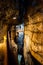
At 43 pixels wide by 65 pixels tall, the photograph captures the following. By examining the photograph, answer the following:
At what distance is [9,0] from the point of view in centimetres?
321

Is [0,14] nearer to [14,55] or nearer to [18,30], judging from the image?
[14,55]

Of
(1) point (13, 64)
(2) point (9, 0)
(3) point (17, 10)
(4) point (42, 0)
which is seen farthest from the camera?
(1) point (13, 64)

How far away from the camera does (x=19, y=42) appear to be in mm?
9039

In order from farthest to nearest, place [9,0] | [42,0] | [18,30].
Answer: [18,30]
[9,0]
[42,0]

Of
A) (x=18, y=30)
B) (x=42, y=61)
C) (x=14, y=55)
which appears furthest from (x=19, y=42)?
(x=42, y=61)

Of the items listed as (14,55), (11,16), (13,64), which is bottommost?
(13,64)

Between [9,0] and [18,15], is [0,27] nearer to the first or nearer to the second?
[18,15]

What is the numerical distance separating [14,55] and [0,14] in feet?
8.26

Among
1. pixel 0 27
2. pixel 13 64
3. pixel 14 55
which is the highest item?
pixel 0 27

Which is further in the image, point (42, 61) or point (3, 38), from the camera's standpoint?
point (3, 38)

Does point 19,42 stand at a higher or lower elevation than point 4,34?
lower

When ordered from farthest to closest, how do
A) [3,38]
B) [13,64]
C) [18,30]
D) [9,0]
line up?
[18,30], [13,64], [3,38], [9,0]

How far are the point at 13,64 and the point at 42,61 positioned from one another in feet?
11.5

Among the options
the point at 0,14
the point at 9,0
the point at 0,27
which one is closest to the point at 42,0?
the point at 9,0
